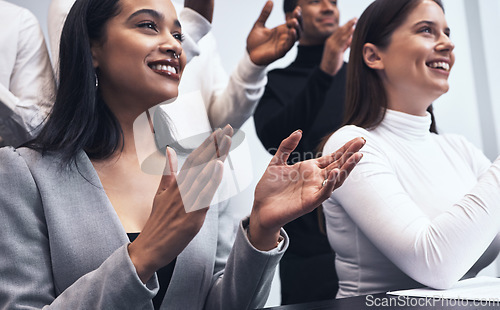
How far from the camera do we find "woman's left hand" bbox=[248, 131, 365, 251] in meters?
0.71

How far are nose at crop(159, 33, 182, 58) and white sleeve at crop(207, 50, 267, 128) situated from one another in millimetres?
418

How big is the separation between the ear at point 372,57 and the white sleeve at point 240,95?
0.93 feet

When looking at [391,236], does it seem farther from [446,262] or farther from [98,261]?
[98,261]

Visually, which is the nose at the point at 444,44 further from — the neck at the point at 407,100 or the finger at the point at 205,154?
the finger at the point at 205,154

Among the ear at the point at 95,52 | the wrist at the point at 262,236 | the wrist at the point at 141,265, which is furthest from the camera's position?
the ear at the point at 95,52

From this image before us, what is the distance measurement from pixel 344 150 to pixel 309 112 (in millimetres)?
679

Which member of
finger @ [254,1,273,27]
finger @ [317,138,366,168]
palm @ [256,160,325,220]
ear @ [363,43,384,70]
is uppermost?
finger @ [254,1,273,27]

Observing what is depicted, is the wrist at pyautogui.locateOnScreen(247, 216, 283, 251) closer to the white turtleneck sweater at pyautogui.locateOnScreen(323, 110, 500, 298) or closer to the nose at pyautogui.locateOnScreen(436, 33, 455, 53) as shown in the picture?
the white turtleneck sweater at pyautogui.locateOnScreen(323, 110, 500, 298)

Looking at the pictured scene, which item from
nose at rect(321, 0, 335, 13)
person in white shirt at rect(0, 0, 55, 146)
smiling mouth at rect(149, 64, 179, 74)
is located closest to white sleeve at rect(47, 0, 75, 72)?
person in white shirt at rect(0, 0, 55, 146)

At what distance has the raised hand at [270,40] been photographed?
4.36ft

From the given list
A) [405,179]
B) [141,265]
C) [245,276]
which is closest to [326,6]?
[405,179]

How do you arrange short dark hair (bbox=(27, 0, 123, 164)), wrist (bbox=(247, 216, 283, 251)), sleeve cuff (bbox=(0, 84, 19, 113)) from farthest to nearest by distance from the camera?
sleeve cuff (bbox=(0, 84, 19, 113)) → short dark hair (bbox=(27, 0, 123, 164)) → wrist (bbox=(247, 216, 283, 251))

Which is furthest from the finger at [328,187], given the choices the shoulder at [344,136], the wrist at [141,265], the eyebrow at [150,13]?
the eyebrow at [150,13]
